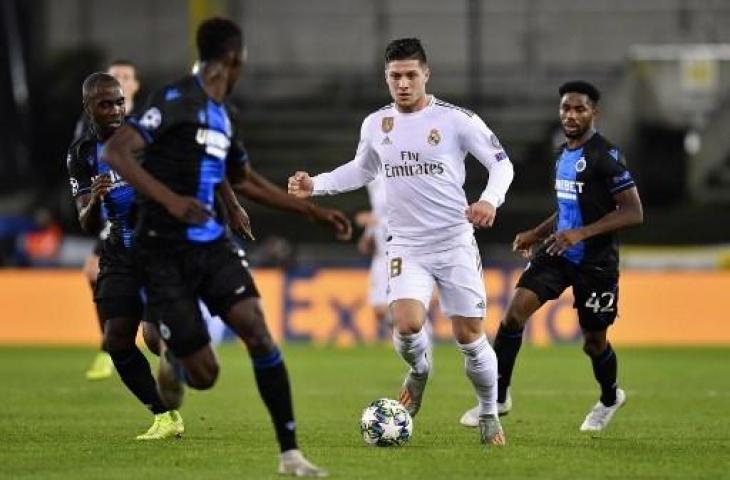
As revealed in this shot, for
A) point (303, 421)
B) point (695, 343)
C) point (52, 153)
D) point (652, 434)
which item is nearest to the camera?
point (652, 434)

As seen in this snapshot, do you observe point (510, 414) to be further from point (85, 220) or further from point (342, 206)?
point (342, 206)

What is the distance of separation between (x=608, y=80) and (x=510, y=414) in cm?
1934

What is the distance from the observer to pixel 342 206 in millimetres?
31203

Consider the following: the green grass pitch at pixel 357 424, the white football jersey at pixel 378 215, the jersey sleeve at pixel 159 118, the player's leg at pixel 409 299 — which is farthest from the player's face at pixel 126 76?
the jersey sleeve at pixel 159 118

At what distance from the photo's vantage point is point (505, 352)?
11.4 metres

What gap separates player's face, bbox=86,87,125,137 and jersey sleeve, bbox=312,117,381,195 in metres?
1.37

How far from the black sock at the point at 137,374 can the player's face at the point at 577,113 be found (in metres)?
3.31

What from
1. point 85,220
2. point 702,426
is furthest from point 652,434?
point 85,220

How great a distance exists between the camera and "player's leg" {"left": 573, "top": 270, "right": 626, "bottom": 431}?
11.2m

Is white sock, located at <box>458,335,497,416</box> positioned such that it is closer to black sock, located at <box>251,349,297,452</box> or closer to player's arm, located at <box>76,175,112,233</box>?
black sock, located at <box>251,349,297,452</box>

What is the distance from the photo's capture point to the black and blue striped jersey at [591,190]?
11.1 metres

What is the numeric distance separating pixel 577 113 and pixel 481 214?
5.52 feet

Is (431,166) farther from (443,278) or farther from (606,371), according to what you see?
(606,371)

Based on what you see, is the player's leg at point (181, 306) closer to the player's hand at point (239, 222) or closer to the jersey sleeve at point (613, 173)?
the player's hand at point (239, 222)
